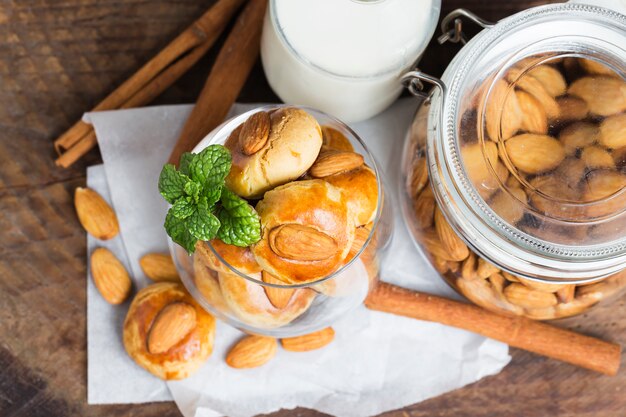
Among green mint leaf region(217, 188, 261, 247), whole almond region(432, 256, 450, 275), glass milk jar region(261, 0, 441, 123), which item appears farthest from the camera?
whole almond region(432, 256, 450, 275)

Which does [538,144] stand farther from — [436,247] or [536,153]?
[436,247]

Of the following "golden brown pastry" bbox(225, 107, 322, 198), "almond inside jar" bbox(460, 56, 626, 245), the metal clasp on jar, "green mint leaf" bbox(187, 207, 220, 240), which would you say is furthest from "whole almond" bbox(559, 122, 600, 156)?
"green mint leaf" bbox(187, 207, 220, 240)

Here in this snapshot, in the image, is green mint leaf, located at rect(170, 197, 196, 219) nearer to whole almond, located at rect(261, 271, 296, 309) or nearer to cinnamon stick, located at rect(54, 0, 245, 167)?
whole almond, located at rect(261, 271, 296, 309)

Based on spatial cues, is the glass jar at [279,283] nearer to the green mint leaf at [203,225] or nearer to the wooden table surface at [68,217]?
the green mint leaf at [203,225]

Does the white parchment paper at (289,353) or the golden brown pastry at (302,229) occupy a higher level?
the golden brown pastry at (302,229)

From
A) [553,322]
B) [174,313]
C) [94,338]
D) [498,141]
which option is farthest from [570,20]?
[94,338]

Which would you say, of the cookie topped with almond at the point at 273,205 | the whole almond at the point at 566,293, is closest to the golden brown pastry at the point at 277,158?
the cookie topped with almond at the point at 273,205

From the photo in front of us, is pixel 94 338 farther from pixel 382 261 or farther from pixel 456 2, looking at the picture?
pixel 456 2

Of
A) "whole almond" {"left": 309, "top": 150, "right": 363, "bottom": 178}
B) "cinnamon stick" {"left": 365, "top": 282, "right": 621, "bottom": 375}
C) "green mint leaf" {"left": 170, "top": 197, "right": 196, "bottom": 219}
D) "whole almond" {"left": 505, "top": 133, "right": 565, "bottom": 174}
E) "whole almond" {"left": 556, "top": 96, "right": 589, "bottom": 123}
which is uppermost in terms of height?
"whole almond" {"left": 556, "top": 96, "right": 589, "bottom": 123}
